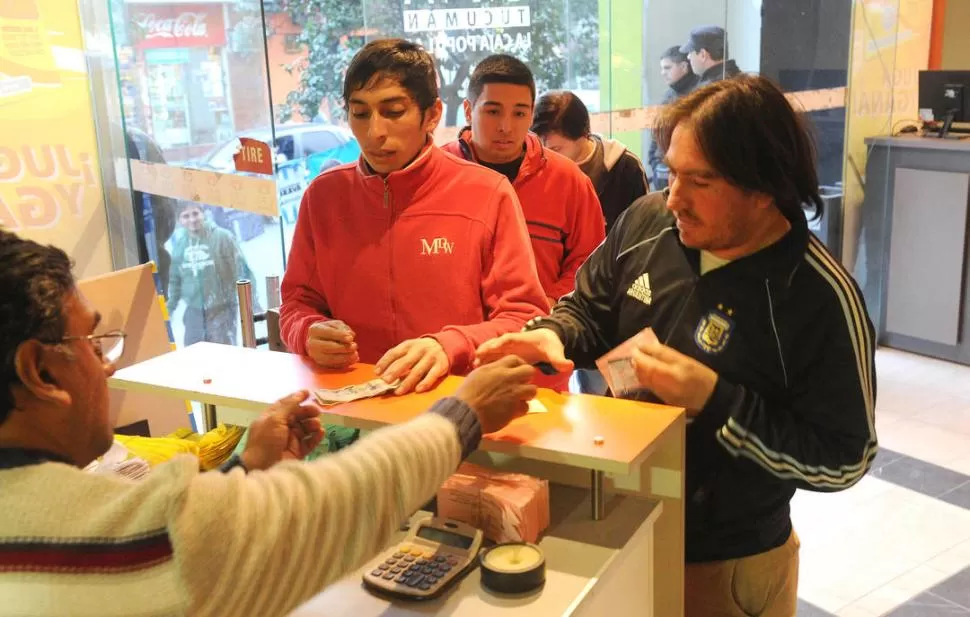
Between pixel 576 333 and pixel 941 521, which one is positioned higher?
pixel 576 333

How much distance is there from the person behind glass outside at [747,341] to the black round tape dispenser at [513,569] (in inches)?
13.6

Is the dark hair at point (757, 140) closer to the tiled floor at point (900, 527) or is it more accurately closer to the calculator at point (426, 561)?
the calculator at point (426, 561)

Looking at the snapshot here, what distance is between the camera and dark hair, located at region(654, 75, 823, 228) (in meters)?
1.54

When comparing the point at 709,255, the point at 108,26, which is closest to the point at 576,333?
the point at 709,255

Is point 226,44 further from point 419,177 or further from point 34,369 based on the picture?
point 34,369

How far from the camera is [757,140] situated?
154 centimetres

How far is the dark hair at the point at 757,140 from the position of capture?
5.05ft

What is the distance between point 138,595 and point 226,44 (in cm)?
308

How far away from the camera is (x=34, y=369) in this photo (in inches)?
42.6

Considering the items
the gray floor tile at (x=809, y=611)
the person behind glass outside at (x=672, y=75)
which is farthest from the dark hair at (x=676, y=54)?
the gray floor tile at (x=809, y=611)

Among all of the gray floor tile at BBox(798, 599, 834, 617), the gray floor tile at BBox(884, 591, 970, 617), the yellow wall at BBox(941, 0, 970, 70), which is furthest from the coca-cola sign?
the yellow wall at BBox(941, 0, 970, 70)

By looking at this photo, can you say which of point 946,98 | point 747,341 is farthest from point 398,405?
point 946,98

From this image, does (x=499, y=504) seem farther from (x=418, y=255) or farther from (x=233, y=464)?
(x=418, y=255)

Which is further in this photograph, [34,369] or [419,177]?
[419,177]
